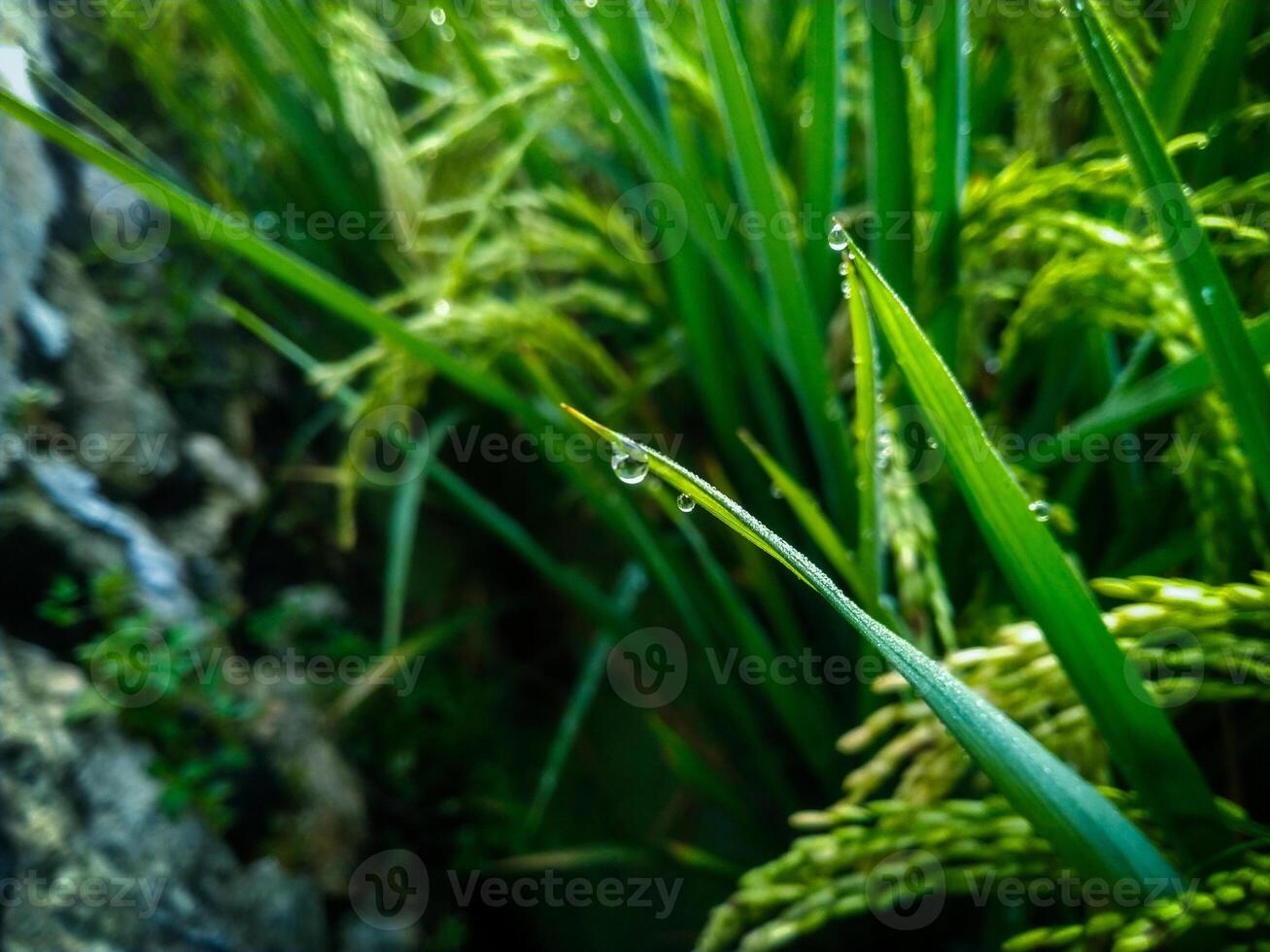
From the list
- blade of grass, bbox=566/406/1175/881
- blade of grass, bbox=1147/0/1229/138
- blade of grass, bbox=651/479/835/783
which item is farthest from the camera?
blade of grass, bbox=651/479/835/783

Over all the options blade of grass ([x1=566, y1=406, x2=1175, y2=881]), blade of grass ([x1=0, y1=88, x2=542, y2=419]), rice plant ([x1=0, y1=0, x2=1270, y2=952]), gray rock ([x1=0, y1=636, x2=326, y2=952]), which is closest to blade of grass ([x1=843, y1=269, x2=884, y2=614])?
rice plant ([x1=0, y1=0, x2=1270, y2=952])

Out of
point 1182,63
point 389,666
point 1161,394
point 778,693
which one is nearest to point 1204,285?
point 1161,394

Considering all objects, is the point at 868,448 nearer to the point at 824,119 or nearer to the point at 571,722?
the point at 824,119

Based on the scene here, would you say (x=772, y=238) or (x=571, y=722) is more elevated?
(x=772, y=238)

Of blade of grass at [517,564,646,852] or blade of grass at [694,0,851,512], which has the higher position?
blade of grass at [694,0,851,512]

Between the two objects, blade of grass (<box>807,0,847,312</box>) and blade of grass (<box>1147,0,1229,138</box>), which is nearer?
blade of grass (<box>1147,0,1229,138</box>)

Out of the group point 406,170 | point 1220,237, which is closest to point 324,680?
point 406,170

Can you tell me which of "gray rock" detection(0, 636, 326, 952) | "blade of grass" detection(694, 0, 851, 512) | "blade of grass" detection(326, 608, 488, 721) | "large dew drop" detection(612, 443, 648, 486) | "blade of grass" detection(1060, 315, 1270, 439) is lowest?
"gray rock" detection(0, 636, 326, 952)

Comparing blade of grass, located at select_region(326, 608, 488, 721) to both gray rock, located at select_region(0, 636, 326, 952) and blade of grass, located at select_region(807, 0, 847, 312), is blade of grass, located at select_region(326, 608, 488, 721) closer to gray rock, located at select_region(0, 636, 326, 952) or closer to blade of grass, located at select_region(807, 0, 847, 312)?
gray rock, located at select_region(0, 636, 326, 952)
